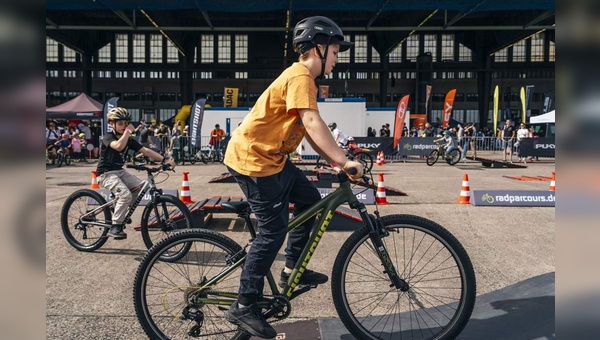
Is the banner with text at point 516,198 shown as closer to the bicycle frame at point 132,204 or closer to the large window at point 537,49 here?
the bicycle frame at point 132,204

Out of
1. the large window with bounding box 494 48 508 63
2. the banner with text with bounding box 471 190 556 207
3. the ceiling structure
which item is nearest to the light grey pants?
the banner with text with bounding box 471 190 556 207

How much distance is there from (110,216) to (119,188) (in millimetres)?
464

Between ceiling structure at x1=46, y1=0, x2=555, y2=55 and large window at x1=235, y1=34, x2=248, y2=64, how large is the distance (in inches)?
292

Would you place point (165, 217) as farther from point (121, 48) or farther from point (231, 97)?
point (121, 48)

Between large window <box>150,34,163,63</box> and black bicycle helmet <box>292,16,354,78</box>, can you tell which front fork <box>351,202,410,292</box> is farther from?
large window <box>150,34,163,63</box>

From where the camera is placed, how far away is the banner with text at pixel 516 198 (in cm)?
923

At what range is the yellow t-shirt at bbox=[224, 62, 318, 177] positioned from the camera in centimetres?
288

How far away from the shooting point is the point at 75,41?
46.1m

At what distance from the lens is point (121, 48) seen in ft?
177

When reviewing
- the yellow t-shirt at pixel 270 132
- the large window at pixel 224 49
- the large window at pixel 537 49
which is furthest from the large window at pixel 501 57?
the yellow t-shirt at pixel 270 132

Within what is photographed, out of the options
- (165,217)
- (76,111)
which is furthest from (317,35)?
(76,111)

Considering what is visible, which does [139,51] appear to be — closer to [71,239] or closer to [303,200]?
[71,239]

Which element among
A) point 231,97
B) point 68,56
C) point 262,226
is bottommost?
point 262,226

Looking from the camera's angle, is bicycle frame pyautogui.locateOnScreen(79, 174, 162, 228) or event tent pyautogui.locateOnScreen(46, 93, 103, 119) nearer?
bicycle frame pyautogui.locateOnScreen(79, 174, 162, 228)
